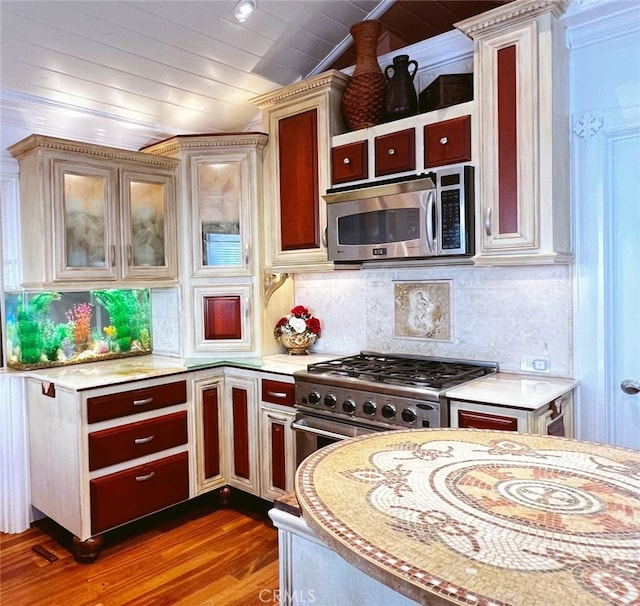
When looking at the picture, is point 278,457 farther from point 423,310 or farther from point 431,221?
point 431,221

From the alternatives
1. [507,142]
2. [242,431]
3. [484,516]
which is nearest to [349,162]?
Answer: [507,142]

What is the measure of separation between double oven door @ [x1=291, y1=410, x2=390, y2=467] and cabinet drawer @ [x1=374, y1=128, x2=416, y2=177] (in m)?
1.35

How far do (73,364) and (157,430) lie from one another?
0.82m

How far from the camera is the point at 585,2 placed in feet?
7.80

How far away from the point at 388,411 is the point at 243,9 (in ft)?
7.11

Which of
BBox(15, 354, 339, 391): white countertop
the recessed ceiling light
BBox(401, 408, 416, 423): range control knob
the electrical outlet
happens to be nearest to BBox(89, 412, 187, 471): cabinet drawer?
BBox(15, 354, 339, 391): white countertop

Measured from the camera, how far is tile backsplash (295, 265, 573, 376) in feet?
8.77

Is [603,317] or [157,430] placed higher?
[603,317]

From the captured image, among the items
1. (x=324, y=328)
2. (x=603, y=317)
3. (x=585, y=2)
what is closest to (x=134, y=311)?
(x=324, y=328)

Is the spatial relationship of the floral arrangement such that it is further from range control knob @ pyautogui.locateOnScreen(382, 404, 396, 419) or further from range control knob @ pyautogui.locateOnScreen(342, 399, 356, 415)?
range control knob @ pyautogui.locateOnScreen(382, 404, 396, 419)

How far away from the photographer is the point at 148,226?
3.43 m

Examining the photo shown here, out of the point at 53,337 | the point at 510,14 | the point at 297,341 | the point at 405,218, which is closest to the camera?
the point at 510,14

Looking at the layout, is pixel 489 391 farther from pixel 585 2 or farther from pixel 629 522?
pixel 585 2

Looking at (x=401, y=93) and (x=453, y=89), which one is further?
(x=401, y=93)
